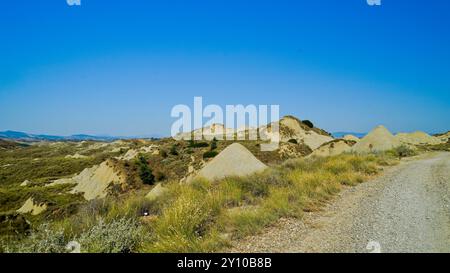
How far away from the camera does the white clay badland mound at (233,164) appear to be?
17.5 meters

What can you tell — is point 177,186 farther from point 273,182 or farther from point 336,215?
point 336,215

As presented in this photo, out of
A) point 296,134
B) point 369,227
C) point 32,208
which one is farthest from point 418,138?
point 32,208

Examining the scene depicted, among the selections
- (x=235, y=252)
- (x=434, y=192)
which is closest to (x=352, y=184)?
(x=434, y=192)

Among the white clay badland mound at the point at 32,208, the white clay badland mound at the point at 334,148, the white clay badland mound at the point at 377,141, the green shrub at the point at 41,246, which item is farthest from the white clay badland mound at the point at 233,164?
the white clay badland mound at the point at 32,208

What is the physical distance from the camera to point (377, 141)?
29266 millimetres

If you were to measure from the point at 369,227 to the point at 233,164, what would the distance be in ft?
41.0

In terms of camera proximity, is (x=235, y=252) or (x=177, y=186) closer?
(x=235, y=252)

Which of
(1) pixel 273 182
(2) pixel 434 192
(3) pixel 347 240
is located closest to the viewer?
(3) pixel 347 240

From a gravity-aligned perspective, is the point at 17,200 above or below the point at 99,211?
below

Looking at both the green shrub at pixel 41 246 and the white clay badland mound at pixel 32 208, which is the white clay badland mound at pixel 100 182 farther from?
the green shrub at pixel 41 246

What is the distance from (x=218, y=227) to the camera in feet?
20.3

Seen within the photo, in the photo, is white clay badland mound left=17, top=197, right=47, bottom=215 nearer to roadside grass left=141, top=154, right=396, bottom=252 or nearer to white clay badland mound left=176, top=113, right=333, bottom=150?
roadside grass left=141, top=154, right=396, bottom=252

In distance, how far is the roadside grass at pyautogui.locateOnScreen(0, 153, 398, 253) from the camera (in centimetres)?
532
